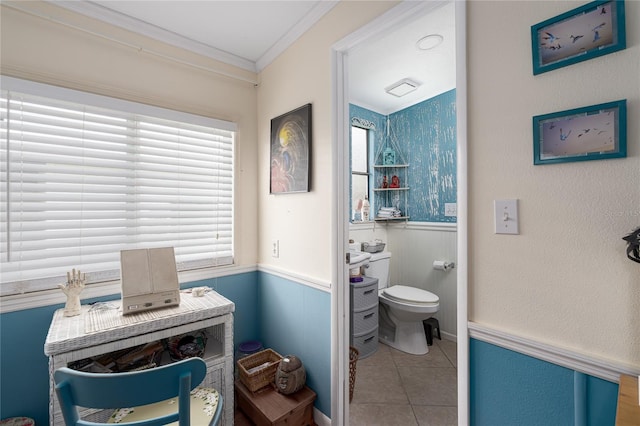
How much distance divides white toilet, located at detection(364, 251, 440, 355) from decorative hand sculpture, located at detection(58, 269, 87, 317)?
83.3 inches

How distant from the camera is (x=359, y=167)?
3.27 metres

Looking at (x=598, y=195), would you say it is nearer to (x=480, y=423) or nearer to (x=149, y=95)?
(x=480, y=423)

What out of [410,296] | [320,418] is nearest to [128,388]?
[320,418]

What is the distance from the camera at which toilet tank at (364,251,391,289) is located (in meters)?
2.75

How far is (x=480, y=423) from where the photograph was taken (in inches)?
42.2

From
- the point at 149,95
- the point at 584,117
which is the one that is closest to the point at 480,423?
the point at 584,117

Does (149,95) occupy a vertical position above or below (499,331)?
above

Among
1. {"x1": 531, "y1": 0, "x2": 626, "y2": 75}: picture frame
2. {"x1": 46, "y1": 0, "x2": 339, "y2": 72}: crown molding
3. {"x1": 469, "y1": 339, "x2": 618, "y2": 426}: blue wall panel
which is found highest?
{"x1": 46, "y1": 0, "x2": 339, "y2": 72}: crown molding

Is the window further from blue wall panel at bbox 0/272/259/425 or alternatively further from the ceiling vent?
blue wall panel at bbox 0/272/259/425

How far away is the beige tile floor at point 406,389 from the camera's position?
1.84m

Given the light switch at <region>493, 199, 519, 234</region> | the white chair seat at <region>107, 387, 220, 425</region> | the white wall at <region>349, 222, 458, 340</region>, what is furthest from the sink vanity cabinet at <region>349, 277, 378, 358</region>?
the light switch at <region>493, 199, 519, 234</region>

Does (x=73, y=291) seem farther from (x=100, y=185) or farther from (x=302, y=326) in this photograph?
(x=302, y=326)

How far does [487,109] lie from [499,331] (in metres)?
0.82

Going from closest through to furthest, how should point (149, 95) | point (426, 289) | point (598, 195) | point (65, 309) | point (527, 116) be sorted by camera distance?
point (598, 195) → point (527, 116) → point (65, 309) → point (149, 95) → point (426, 289)
